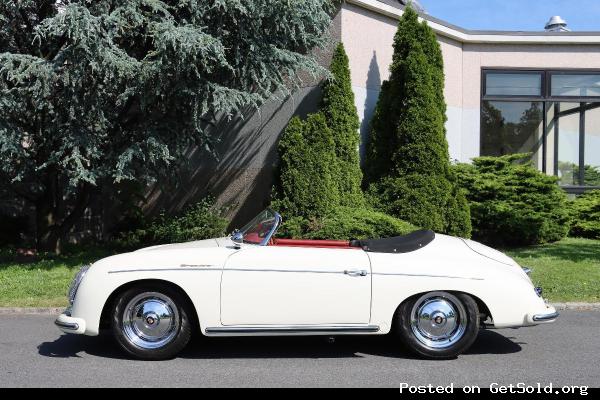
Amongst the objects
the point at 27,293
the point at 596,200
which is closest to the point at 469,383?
the point at 27,293

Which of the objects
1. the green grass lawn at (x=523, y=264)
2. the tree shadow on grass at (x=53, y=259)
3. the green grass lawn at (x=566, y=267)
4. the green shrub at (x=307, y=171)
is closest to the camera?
the green grass lawn at (x=523, y=264)

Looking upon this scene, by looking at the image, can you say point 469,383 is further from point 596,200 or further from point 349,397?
point 596,200

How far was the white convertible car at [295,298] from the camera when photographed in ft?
17.7

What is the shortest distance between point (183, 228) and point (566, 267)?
657 centimetres

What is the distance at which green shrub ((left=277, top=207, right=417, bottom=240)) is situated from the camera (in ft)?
31.9

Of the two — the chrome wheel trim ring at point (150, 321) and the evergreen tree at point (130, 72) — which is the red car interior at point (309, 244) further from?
the evergreen tree at point (130, 72)

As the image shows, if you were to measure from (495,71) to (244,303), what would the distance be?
37.2 feet

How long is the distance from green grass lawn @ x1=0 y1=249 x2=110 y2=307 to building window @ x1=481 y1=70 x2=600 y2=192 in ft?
30.5

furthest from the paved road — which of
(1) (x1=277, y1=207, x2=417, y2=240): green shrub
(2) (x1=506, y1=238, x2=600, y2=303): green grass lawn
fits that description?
(1) (x1=277, y1=207, x2=417, y2=240): green shrub

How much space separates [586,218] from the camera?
13852mm

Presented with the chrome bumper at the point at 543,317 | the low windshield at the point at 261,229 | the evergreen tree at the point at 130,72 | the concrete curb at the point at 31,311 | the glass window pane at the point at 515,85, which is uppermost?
the glass window pane at the point at 515,85

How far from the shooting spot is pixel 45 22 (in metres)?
8.64

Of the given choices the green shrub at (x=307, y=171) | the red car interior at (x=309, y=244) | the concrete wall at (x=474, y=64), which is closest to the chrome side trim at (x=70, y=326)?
the red car interior at (x=309, y=244)

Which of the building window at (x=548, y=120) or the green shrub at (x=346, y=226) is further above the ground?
the building window at (x=548, y=120)
